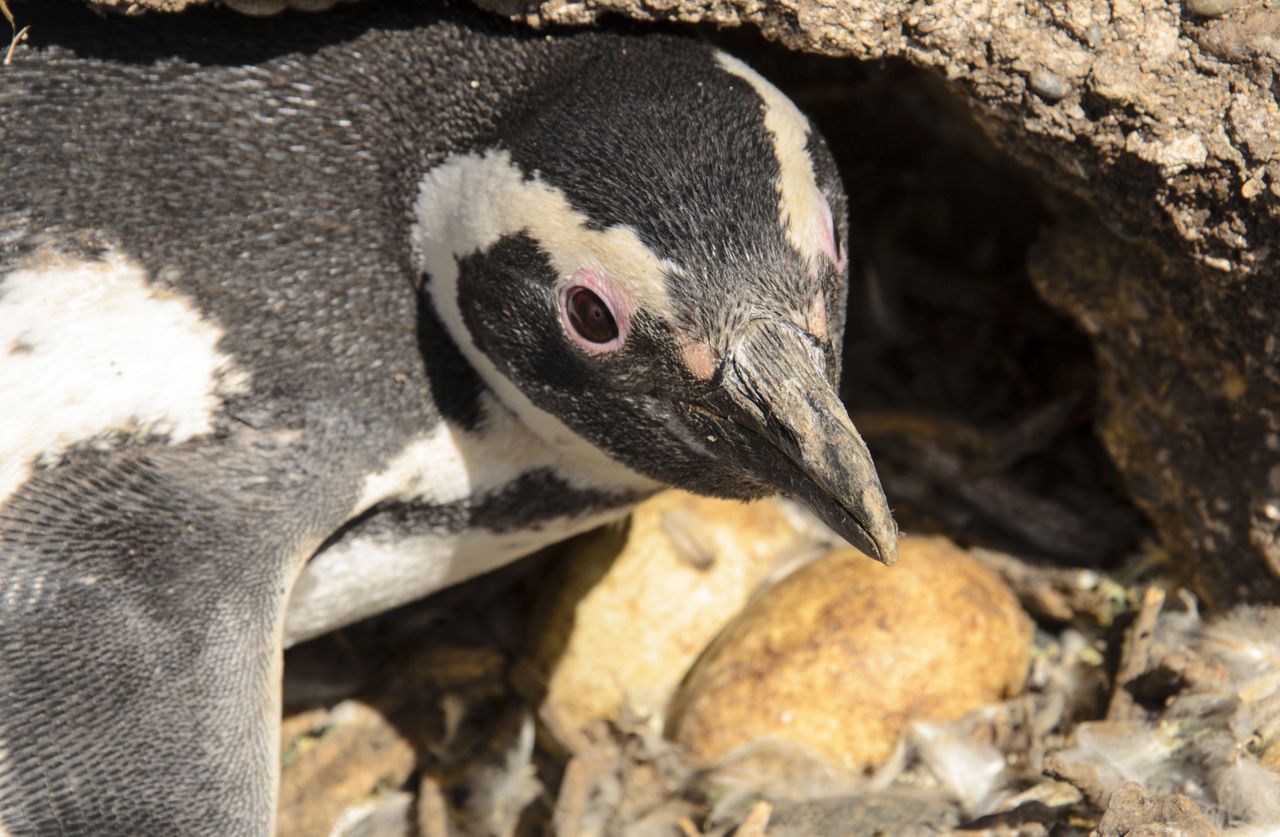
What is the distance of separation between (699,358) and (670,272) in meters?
0.09

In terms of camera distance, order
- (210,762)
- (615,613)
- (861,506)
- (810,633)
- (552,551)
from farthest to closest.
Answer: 1. (552,551)
2. (615,613)
3. (810,633)
4. (210,762)
5. (861,506)

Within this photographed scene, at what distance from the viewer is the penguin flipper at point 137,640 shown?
1.34 meters

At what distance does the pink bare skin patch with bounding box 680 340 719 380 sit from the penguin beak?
2 cm

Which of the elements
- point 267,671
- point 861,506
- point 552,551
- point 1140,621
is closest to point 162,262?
point 267,671

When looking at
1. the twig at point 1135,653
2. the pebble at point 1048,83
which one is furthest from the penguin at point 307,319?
the twig at point 1135,653

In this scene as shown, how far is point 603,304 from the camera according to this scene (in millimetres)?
1366

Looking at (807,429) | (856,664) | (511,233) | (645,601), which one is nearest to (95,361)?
(511,233)

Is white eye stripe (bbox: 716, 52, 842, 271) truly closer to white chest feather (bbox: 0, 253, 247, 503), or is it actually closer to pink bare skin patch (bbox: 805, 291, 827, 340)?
pink bare skin patch (bbox: 805, 291, 827, 340)

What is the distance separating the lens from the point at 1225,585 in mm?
1894

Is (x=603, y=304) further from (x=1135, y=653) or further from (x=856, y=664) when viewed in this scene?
(x=1135, y=653)

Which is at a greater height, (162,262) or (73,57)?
(73,57)

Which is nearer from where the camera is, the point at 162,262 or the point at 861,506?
the point at 861,506

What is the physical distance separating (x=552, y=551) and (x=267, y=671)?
0.77m

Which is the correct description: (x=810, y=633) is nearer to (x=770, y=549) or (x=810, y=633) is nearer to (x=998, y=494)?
(x=770, y=549)
